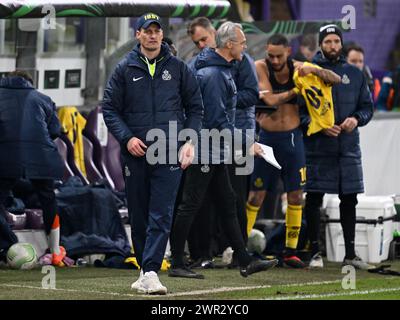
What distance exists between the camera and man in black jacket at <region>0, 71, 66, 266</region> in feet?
42.2

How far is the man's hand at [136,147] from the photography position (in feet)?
32.9

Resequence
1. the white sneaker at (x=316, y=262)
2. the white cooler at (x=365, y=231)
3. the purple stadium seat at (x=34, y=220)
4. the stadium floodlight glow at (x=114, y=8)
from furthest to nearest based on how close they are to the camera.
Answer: the white cooler at (x=365, y=231) < the purple stadium seat at (x=34, y=220) < the white sneaker at (x=316, y=262) < the stadium floodlight glow at (x=114, y=8)

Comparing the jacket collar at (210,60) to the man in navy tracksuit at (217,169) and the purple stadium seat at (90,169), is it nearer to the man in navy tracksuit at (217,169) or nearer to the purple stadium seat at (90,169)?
the man in navy tracksuit at (217,169)

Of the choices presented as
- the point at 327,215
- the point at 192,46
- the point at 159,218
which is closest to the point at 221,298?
the point at 159,218

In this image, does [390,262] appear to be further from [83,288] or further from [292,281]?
[83,288]

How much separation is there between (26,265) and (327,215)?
341 cm

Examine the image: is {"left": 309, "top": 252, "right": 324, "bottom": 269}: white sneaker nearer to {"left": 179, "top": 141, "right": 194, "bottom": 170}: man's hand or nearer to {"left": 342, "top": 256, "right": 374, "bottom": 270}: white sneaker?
{"left": 342, "top": 256, "right": 374, "bottom": 270}: white sneaker

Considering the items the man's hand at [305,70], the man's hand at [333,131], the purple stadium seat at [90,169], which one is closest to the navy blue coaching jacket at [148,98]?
the man's hand at [305,70]

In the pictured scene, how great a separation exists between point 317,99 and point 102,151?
3.18m

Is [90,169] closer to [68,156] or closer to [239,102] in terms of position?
[68,156]

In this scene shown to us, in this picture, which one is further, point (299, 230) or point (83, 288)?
point (299, 230)

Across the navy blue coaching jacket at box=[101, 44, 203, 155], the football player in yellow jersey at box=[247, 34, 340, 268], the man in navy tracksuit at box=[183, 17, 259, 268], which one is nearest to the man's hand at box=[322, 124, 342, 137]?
the football player in yellow jersey at box=[247, 34, 340, 268]

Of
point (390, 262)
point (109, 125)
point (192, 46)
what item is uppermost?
point (192, 46)

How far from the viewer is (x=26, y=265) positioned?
497 inches
